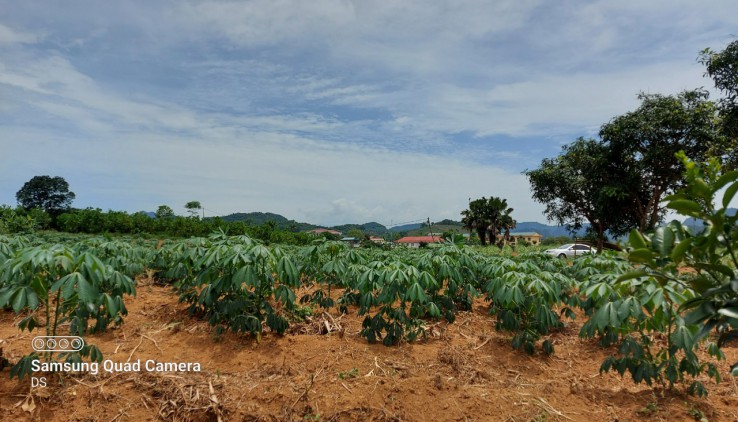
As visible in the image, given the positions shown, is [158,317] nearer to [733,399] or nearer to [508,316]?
[508,316]

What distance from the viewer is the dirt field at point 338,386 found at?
254 centimetres

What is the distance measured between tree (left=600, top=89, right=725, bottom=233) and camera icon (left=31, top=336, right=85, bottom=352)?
13638mm

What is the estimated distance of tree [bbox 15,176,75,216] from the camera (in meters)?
45.4

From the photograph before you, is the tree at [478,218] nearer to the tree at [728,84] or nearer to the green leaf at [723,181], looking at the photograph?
the tree at [728,84]

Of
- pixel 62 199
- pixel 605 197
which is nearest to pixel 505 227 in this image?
pixel 605 197

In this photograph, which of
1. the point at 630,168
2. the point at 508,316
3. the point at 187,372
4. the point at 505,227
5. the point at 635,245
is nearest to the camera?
the point at 635,245

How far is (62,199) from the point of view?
153 ft

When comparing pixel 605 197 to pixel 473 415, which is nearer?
pixel 473 415

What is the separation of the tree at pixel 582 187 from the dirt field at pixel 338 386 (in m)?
11.6

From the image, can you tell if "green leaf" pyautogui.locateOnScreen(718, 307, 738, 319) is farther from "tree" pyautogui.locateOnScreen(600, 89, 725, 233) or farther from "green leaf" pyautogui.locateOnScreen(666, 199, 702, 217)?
"tree" pyautogui.locateOnScreen(600, 89, 725, 233)

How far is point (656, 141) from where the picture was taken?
12516 millimetres

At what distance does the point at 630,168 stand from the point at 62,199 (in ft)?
182

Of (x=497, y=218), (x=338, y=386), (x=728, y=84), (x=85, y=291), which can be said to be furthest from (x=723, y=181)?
(x=497, y=218)

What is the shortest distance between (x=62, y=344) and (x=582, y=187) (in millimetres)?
17176
